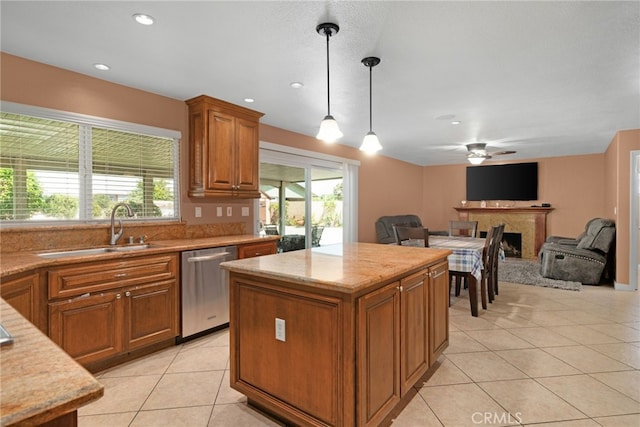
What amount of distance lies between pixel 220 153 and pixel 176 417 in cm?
245

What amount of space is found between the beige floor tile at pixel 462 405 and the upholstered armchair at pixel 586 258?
13.4 feet

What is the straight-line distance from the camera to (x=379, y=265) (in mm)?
1956

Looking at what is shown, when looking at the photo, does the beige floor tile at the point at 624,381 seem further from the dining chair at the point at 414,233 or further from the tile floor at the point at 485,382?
the dining chair at the point at 414,233

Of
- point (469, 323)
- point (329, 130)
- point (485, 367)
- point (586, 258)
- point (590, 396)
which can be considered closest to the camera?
Answer: point (590, 396)

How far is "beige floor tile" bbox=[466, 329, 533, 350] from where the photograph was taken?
116 inches

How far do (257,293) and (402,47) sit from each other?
1988mm

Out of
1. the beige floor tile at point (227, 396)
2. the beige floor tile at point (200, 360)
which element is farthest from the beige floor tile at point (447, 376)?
the beige floor tile at point (200, 360)

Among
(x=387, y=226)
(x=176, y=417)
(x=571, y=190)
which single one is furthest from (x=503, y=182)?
(x=176, y=417)

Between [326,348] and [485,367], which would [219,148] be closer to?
[326,348]

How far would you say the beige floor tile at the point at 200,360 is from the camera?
257 cm

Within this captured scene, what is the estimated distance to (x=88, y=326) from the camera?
2406mm

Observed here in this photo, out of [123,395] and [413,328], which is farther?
[123,395]

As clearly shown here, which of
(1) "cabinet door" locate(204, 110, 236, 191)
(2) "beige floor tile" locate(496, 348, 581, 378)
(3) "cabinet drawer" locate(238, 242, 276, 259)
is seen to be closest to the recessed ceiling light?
(1) "cabinet door" locate(204, 110, 236, 191)

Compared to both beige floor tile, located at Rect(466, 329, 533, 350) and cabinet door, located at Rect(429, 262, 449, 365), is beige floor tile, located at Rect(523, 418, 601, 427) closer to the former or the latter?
cabinet door, located at Rect(429, 262, 449, 365)
